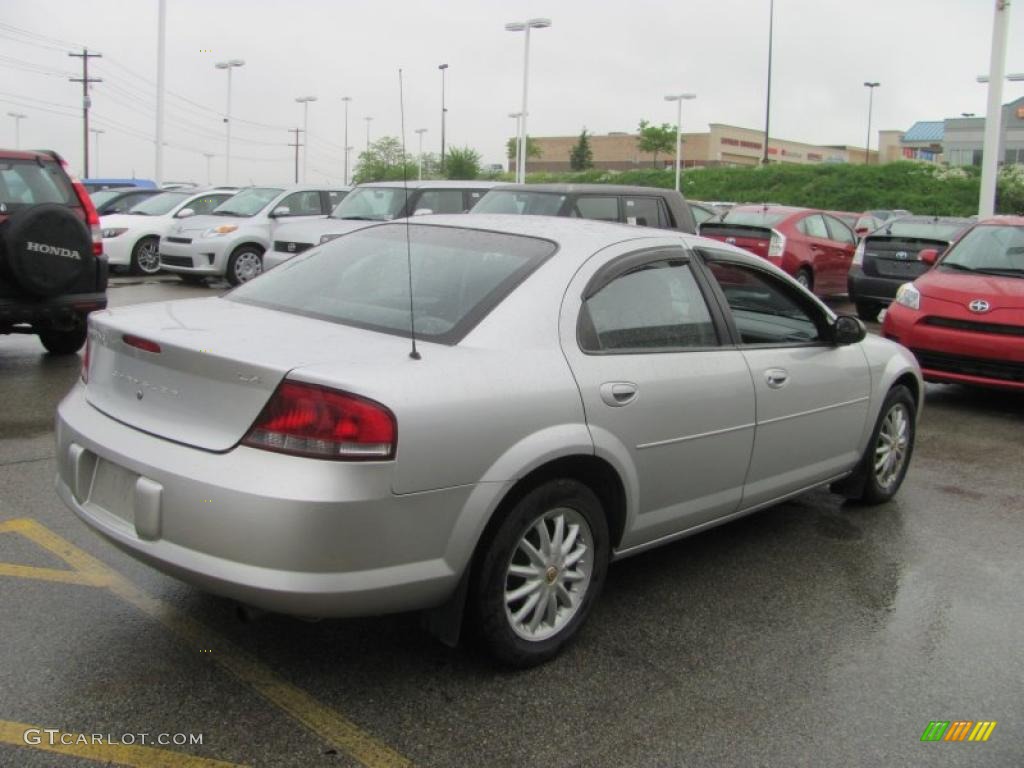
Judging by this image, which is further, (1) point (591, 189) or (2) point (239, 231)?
(2) point (239, 231)

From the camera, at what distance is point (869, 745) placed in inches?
121

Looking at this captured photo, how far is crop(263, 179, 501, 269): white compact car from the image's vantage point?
527 inches

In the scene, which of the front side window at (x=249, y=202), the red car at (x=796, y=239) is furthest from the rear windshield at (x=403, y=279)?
the front side window at (x=249, y=202)

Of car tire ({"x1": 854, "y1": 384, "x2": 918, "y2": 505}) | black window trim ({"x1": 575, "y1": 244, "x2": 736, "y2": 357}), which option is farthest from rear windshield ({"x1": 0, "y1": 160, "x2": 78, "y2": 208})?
car tire ({"x1": 854, "y1": 384, "x2": 918, "y2": 505})

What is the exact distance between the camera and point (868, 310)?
14758 mm

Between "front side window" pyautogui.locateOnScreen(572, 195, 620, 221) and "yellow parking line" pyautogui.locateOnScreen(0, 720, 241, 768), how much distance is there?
28.1 feet

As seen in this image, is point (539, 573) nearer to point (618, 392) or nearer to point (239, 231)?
point (618, 392)

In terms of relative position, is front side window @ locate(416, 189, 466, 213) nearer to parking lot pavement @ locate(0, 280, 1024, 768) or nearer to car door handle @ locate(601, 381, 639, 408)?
parking lot pavement @ locate(0, 280, 1024, 768)

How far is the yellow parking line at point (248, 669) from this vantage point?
9.55 ft

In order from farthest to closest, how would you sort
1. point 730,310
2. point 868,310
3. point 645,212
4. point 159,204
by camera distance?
1. point 159,204
2. point 868,310
3. point 645,212
4. point 730,310

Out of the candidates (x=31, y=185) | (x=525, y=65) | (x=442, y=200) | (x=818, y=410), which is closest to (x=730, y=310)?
(x=818, y=410)

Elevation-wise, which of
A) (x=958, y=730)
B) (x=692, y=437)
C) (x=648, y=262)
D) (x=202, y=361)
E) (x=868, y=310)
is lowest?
(x=958, y=730)

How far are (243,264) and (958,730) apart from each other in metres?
14.2

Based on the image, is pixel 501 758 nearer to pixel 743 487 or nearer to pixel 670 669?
pixel 670 669
